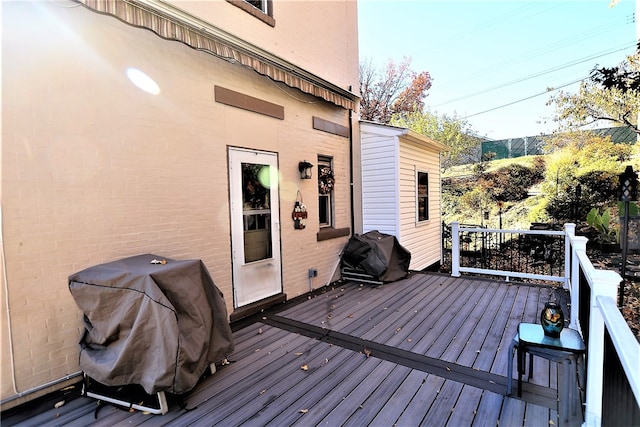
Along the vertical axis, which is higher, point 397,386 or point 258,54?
point 258,54

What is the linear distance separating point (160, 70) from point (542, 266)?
29.3 feet

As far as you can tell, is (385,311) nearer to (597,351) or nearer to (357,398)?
(357,398)

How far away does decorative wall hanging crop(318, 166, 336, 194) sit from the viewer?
550 centimetres

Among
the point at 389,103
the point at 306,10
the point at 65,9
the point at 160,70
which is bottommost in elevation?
the point at 160,70

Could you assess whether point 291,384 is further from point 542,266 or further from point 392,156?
point 542,266

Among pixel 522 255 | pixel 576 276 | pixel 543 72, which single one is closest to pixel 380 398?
pixel 576 276

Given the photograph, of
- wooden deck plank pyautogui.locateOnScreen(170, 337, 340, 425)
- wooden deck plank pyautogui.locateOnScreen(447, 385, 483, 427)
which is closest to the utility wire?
wooden deck plank pyautogui.locateOnScreen(447, 385, 483, 427)

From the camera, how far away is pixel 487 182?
13.5 metres

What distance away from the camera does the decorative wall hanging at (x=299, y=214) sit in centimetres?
480

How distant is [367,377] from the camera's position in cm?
257

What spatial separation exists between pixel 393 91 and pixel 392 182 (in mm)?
12400

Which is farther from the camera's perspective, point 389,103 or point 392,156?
point 389,103

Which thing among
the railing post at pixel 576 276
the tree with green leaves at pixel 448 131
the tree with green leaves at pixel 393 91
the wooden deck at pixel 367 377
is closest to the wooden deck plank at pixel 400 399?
the wooden deck at pixel 367 377

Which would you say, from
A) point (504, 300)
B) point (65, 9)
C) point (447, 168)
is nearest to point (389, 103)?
point (447, 168)
